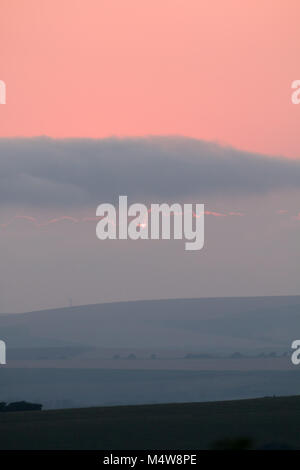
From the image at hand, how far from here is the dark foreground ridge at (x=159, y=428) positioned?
128ft

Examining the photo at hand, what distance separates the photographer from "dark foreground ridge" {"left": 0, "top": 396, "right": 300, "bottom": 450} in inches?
1538

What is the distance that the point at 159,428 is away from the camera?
44125 mm

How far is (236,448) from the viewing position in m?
28.7

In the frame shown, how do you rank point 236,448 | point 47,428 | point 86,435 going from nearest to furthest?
point 236,448 < point 86,435 < point 47,428

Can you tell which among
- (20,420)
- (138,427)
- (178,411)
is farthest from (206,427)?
(20,420)
